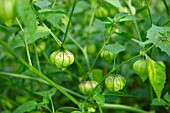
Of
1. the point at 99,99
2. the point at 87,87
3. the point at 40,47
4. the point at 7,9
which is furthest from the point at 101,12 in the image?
the point at 7,9

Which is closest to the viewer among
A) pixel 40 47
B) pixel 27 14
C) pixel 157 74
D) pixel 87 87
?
pixel 27 14

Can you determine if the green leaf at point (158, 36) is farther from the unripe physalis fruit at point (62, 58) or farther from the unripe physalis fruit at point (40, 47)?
the unripe physalis fruit at point (40, 47)

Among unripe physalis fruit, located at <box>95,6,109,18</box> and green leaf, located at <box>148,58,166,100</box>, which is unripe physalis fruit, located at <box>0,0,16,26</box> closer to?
green leaf, located at <box>148,58,166,100</box>

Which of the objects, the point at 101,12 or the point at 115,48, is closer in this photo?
the point at 115,48

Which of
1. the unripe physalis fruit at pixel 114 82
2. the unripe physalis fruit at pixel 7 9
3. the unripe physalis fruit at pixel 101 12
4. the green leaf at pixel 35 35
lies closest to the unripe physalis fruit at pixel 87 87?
the unripe physalis fruit at pixel 114 82

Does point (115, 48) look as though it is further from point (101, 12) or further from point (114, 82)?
point (101, 12)

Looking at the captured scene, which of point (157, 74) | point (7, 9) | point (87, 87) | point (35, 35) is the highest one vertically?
point (7, 9)

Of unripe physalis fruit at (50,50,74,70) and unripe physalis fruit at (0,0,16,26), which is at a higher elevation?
unripe physalis fruit at (0,0,16,26)

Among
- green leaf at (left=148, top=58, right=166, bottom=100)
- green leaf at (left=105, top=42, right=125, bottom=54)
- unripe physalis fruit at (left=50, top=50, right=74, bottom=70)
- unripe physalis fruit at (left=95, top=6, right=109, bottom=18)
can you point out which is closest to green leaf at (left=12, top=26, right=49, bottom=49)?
unripe physalis fruit at (left=50, top=50, right=74, bottom=70)
